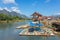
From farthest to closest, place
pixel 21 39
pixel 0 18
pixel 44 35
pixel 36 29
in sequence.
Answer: pixel 0 18 < pixel 36 29 < pixel 44 35 < pixel 21 39

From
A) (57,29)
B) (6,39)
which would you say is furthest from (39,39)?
(57,29)

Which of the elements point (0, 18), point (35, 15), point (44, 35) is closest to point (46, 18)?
point (35, 15)

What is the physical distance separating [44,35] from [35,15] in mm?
15052

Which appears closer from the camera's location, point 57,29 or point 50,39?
point 50,39

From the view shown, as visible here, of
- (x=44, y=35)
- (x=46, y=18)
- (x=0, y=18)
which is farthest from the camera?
(x=0, y=18)

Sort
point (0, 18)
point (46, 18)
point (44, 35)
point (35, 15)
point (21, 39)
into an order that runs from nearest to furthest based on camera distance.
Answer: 1. point (21, 39)
2. point (44, 35)
3. point (35, 15)
4. point (46, 18)
5. point (0, 18)

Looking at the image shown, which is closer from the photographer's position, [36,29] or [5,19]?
[36,29]

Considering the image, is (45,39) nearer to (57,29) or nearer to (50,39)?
(50,39)

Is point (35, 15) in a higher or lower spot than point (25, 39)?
higher

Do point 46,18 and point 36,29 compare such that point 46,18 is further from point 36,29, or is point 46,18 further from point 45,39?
point 45,39

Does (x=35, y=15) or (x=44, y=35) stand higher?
(x=35, y=15)

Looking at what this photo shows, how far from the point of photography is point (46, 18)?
39281 millimetres

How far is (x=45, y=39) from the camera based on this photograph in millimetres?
17562

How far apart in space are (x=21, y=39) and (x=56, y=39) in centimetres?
437
